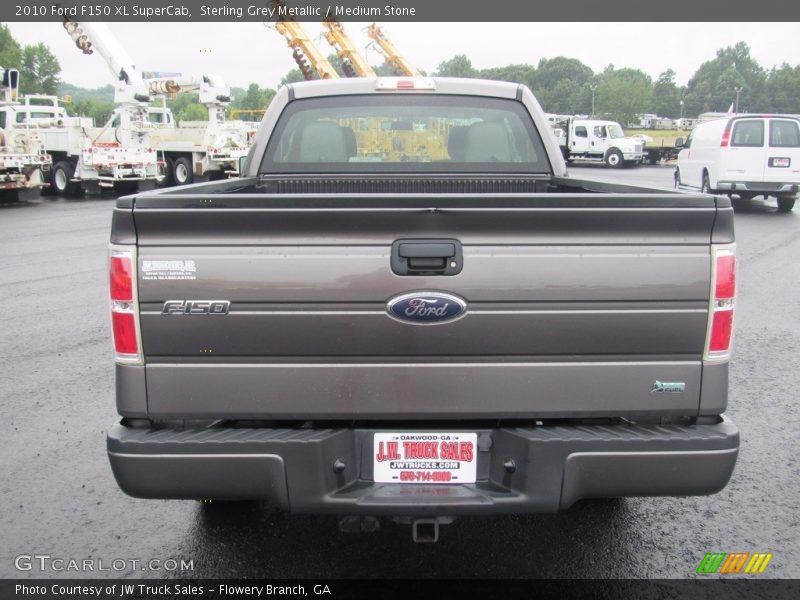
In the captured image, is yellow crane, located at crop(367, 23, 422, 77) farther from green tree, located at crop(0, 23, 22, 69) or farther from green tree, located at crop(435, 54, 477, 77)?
green tree, located at crop(435, 54, 477, 77)

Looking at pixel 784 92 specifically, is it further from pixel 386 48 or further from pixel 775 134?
pixel 775 134

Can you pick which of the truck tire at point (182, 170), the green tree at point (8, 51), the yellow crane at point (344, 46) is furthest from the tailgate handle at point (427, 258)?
the green tree at point (8, 51)

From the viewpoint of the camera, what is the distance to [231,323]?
246cm

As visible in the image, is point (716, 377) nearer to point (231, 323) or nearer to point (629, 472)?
point (629, 472)

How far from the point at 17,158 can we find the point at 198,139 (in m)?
6.96

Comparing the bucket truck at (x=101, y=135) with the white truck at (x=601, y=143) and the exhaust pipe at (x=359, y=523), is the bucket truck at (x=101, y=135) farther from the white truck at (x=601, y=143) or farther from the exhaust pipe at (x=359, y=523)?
the exhaust pipe at (x=359, y=523)

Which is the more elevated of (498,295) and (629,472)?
(498,295)

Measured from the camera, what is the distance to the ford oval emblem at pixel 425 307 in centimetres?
245

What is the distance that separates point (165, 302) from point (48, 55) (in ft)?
346

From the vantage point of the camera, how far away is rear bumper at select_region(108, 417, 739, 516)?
251cm

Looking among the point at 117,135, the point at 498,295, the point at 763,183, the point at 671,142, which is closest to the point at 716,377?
the point at 498,295

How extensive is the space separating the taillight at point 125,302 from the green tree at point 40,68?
4035 inches

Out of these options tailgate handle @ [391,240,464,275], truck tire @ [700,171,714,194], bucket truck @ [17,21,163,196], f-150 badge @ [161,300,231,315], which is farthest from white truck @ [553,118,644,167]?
f-150 badge @ [161,300,231,315]

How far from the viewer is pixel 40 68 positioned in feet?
304
